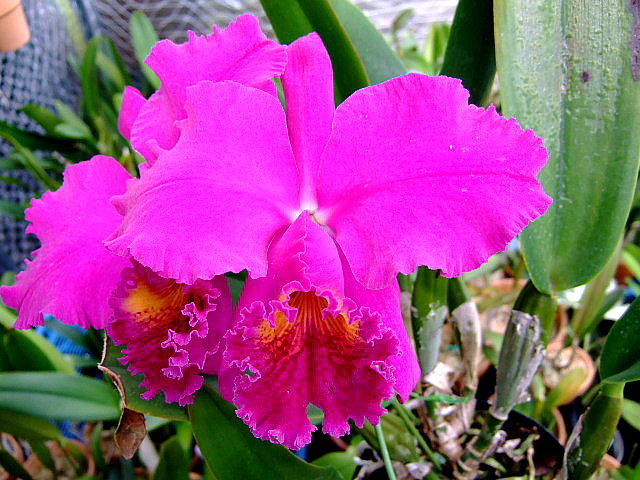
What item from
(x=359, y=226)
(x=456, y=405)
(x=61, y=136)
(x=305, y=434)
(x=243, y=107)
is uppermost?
(x=243, y=107)

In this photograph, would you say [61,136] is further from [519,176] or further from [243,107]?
[519,176]

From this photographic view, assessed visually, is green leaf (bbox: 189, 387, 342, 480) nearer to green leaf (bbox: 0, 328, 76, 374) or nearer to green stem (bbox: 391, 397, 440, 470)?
green stem (bbox: 391, 397, 440, 470)

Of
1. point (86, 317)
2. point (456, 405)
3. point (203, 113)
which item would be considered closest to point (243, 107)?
point (203, 113)

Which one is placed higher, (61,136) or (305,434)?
(305,434)

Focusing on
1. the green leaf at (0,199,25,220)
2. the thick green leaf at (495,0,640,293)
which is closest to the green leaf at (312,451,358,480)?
the thick green leaf at (495,0,640,293)

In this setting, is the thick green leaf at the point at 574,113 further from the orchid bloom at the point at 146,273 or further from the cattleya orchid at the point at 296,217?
the orchid bloom at the point at 146,273

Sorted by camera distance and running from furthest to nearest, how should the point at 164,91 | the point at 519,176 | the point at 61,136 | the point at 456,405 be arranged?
the point at 61,136, the point at 456,405, the point at 164,91, the point at 519,176
